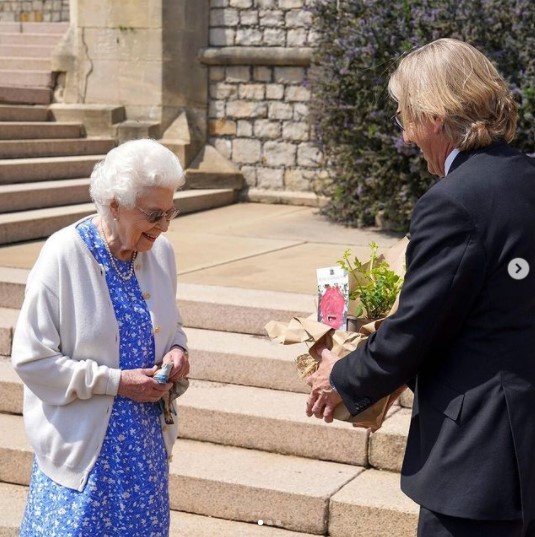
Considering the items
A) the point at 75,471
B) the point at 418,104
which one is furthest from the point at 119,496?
the point at 418,104

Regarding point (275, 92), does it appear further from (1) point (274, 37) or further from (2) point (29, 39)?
(2) point (29, 39)

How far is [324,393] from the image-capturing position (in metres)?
2.82

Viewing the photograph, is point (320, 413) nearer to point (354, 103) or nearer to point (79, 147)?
point (354, 103)

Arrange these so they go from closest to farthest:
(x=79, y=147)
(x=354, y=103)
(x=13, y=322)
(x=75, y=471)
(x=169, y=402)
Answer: (x=75, y=471) → (x=169, y=402) → (x=13, y=322) → (x=354, y=103) → (x=79, y=147)

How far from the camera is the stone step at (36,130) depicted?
10.2m

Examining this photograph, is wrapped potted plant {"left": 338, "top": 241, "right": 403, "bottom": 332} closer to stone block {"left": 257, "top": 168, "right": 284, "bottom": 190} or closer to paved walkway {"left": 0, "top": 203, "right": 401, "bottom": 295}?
paved walkway {"left": 0, "top": 203, "right": 401, "bottom": 295}

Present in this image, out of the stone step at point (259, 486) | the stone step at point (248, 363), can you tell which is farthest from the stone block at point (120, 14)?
the stone step at point (259, 486)

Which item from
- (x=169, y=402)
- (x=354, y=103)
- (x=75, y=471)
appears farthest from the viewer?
(x=354, y=103)

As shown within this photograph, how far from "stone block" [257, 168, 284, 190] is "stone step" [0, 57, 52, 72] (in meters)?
2.50

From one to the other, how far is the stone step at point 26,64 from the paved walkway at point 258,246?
259 cm

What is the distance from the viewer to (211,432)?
199 inches

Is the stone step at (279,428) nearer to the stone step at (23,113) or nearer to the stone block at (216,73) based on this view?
the stone step at (23,113)

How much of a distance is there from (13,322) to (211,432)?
5.25 ft

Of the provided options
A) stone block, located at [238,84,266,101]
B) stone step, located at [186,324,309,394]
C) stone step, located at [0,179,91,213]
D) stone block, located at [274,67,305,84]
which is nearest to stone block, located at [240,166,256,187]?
stone block, located at [238,84,266,101]
